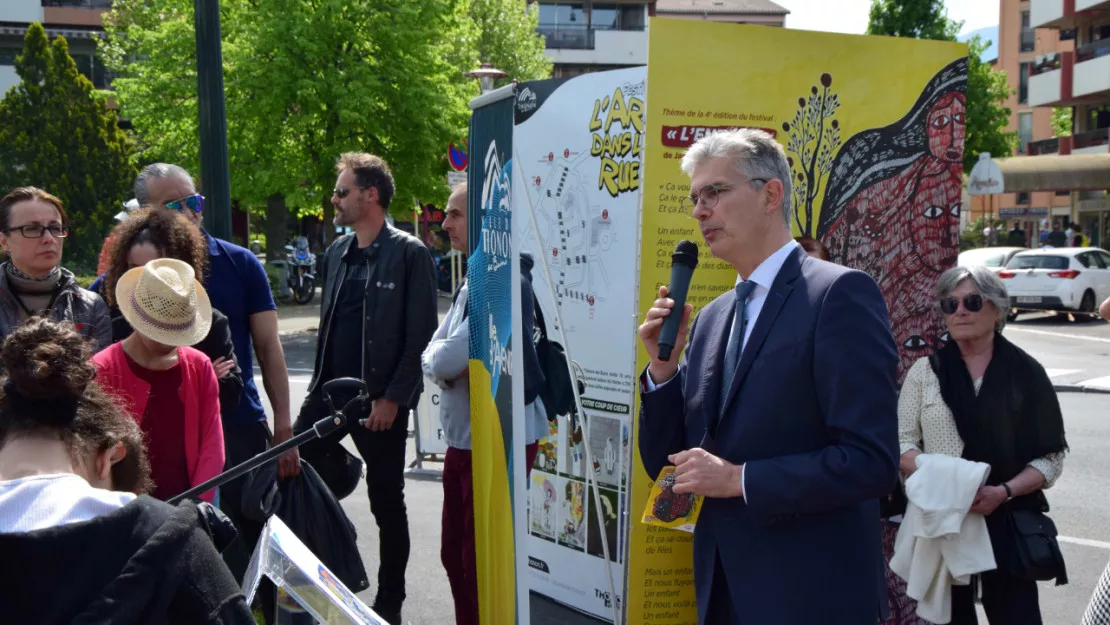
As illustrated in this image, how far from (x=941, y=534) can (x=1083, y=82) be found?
1651 inches

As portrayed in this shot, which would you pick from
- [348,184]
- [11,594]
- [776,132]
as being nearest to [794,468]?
[11,594]

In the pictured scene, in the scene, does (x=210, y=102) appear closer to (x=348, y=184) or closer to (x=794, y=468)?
(x=348, y=184)

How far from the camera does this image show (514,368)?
9.71ft

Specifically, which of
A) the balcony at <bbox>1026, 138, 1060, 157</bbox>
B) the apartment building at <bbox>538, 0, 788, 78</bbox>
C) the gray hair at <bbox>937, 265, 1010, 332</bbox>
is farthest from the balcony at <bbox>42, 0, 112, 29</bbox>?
the gray hair at <bbox>937, 265, 1010, 332</bbox>

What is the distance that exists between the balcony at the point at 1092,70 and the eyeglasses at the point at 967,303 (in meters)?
39.6

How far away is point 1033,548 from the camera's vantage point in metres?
3.69

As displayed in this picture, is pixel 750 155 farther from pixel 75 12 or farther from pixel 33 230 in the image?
pixel 75 12

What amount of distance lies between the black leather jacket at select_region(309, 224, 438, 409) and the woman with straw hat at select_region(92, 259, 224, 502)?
53.7 inches

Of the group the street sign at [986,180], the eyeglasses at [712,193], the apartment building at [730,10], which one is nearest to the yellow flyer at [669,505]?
the eyeglasses at [712,193]

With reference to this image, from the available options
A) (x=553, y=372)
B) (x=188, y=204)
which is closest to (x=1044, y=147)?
(x=553, y=372)

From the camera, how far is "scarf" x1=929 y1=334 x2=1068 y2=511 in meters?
3.78

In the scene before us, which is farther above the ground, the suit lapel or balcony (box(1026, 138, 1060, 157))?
balcony (box(1026, 138, 1060, 157))

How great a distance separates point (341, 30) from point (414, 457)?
1338 centimetres

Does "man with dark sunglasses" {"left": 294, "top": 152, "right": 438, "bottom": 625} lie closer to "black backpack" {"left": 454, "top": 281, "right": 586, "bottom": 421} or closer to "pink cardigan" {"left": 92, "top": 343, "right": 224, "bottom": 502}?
"black backpack" {"left": 454, "top": 281, "right": 586, "bottom": 421}
